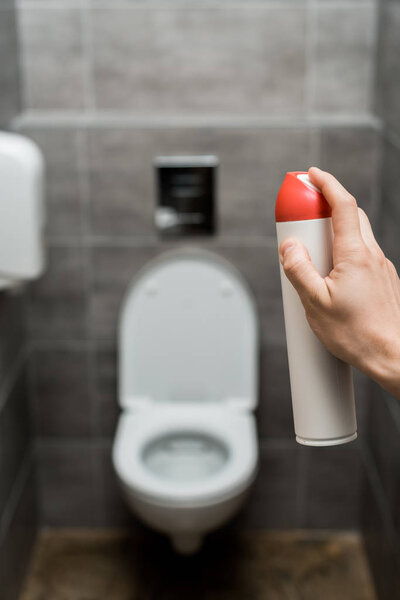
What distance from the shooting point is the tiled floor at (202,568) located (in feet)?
7.36

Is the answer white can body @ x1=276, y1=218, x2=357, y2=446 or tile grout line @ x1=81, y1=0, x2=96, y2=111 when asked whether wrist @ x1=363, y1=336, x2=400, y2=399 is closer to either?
white can body @ x1=276, y1=218, x2=357, y2=446

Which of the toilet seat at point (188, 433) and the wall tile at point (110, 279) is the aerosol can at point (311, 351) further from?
the wall tile at point (110, 279)

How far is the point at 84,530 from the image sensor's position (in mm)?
2541

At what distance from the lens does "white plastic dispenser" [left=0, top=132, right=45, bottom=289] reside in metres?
1.72

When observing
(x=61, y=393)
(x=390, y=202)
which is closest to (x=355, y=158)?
(x=390, y=202)

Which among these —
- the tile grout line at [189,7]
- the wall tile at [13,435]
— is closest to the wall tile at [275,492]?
the wall tile at [13,435]

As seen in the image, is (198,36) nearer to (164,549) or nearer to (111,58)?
(111,58)

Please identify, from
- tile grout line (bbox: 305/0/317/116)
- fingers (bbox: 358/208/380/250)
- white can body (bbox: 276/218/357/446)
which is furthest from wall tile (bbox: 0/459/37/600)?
fingers (bbox: 358/208/380/250)

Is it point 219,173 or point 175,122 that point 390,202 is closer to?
point 219,173

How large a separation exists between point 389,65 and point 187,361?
95 centimetres

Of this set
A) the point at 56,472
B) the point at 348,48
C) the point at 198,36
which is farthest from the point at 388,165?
the point at 56,472

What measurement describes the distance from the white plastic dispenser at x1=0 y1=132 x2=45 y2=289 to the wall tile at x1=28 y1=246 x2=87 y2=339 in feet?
1.54

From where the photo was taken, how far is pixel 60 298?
2.33m

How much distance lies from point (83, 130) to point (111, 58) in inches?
8.1
